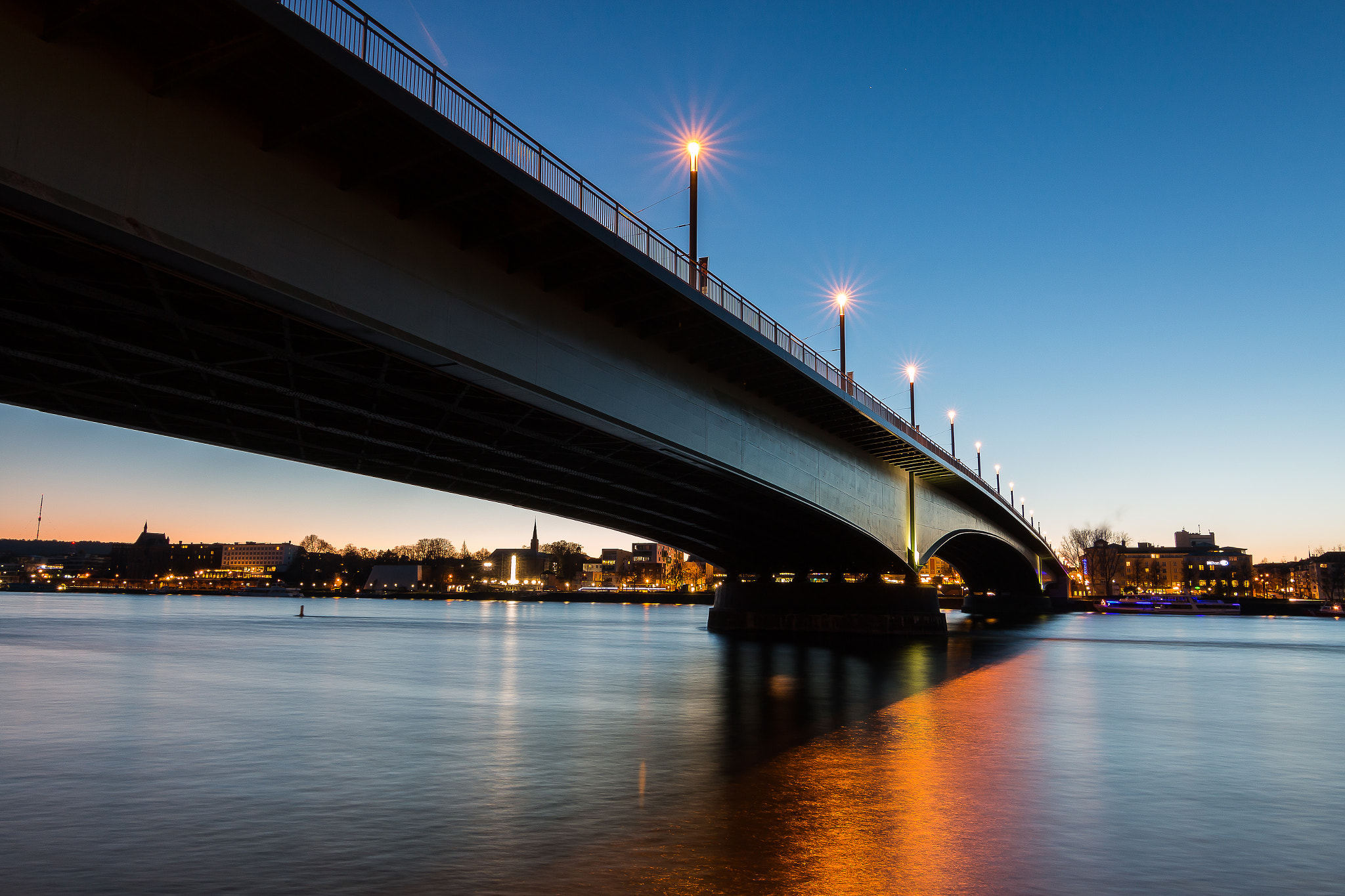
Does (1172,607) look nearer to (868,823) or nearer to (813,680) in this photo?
(813,680)

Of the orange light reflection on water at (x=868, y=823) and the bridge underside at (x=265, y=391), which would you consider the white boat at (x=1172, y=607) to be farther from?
the orange light reflection on water at (x=868, y=823)

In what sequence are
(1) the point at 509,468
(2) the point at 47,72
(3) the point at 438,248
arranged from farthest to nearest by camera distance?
(1) the point at 509,468 < (3) the point at 438,248 < (2) the point at 47,72

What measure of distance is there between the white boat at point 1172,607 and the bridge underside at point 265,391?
129 metres

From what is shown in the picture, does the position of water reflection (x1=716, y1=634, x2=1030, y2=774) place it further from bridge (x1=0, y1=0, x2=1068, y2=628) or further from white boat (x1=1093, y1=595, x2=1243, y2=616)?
white boat (x1=1093, y1=595, x2=1243, y2=616)

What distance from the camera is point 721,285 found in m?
29.1

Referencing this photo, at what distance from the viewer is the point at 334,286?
1722 centimetres

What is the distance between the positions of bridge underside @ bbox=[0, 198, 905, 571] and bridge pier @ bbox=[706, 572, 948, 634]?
51.1ft

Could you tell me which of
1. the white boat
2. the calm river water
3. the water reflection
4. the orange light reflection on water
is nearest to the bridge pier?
the water reflection

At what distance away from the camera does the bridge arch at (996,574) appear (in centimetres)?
9425

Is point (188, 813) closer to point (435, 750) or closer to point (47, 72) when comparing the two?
point (435, 750)

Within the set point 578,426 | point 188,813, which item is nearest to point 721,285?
point 578,426

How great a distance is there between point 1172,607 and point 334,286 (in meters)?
173

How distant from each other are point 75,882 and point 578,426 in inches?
841

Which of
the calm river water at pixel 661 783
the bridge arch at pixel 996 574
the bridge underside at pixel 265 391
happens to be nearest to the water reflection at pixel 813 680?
the calm river water at pixel 661 783
